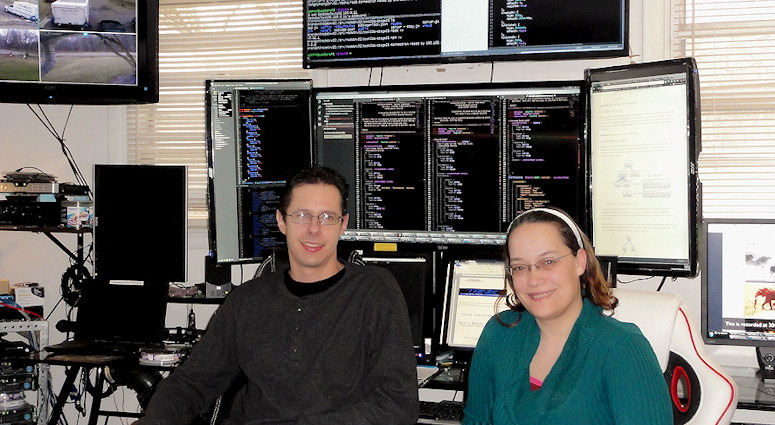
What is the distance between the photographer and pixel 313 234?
7.56 ft

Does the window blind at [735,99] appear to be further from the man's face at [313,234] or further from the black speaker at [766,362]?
the man's face at [313,234]

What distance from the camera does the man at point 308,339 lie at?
86.5 inches

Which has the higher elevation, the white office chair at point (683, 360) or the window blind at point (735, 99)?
the window blind at point (735, 99)

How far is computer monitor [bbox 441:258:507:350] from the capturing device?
3.09m

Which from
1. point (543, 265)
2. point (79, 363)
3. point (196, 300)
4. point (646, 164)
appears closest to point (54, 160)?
point (196, 300)

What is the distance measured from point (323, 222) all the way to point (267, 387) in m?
0.52

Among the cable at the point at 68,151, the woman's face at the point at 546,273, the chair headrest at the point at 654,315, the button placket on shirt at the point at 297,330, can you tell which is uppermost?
the cable at the point at 68,151

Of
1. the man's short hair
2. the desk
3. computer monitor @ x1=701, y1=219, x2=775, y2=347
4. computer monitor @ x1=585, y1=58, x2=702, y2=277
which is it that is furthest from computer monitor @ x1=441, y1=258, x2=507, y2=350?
the desk

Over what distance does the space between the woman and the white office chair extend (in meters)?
0.07

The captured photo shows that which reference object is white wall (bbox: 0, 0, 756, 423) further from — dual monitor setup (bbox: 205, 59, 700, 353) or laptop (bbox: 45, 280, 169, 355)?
dual monitor setup (bbox: 205, 59, 700, 353)

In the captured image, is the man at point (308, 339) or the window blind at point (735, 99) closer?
the man at point (308, 339)

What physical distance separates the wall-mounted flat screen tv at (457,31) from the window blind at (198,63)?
409 millimetres

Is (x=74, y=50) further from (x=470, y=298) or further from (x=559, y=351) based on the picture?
(x=559, y=351)

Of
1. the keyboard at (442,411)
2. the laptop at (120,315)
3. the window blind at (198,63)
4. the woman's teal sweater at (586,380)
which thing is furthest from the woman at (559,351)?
the window blind at (198,63)
